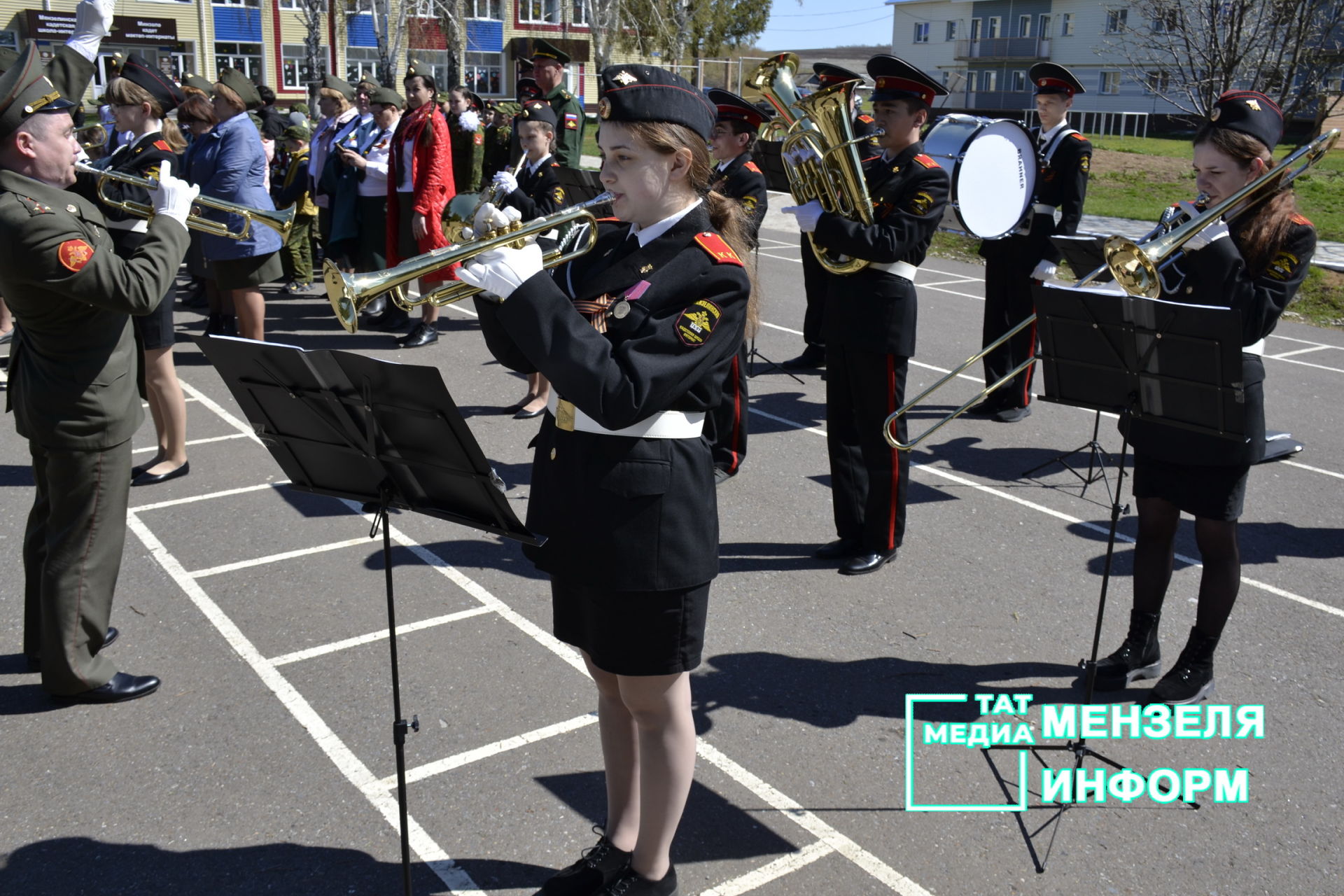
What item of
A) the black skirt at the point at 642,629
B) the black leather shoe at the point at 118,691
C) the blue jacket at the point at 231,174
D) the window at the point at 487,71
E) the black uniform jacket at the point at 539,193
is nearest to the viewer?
the black skirt at the point at 642,629

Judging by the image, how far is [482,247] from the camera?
2385mm

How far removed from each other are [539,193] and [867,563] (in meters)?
3.52

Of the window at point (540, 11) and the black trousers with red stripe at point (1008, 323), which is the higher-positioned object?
the window at point (540, 11)

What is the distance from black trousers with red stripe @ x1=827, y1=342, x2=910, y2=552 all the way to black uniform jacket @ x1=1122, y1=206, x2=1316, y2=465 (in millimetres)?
1356

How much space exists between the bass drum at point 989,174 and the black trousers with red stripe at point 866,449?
2.28 meters

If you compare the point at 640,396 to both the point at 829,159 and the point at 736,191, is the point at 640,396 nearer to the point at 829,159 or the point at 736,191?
the point at 829,159

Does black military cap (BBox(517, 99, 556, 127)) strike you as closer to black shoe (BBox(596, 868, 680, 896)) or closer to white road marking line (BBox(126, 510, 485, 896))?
white road marking line (BBox(126, 510, 485, 896))

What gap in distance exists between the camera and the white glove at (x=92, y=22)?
5574 millimetres

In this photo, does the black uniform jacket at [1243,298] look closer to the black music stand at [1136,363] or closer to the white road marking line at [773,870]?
the black music stand at [1136,363]

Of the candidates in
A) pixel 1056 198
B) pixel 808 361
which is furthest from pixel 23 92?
pixel 808 361

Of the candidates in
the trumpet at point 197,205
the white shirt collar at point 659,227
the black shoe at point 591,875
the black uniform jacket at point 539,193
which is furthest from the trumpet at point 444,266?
the black uniform jacket at point 539,193

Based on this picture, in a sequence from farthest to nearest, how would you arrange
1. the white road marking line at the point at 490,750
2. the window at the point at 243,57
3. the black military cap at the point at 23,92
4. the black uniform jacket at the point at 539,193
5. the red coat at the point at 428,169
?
1. the window at the point at 243,57
2. the red coat at the point at 428,169
3. the black uniform jacket at the point at 539,193
4. the white road marking line at the point at 490,750
5. the black military cap at the point at 23,92

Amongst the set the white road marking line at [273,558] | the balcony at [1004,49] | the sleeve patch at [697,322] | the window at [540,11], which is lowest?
the white road marking line at [273,558]

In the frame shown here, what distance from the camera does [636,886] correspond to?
2764mm
